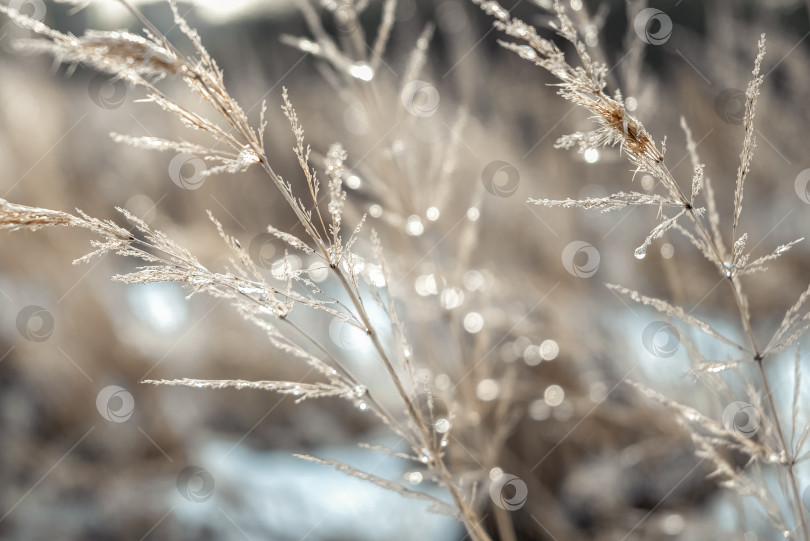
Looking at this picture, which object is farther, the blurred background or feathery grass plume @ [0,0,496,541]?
the blurred background

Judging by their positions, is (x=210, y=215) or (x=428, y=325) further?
(x=428, y=325)

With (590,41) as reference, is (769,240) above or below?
below

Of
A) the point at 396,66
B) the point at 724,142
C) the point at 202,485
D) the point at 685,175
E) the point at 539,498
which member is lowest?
the point at 202,485

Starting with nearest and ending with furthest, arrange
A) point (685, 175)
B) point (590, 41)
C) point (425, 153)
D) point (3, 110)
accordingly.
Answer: point (590, 41) < point (685, 175) < point (425, 153) < point (3, 110)

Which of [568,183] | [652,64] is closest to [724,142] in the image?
[568,183]

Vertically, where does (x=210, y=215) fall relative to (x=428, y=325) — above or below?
above

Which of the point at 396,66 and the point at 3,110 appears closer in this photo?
the point at 3,110

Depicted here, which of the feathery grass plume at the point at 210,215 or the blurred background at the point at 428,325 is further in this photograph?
the blurred background at the point at 428,325

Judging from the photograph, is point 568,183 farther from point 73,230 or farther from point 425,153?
point 73,230
